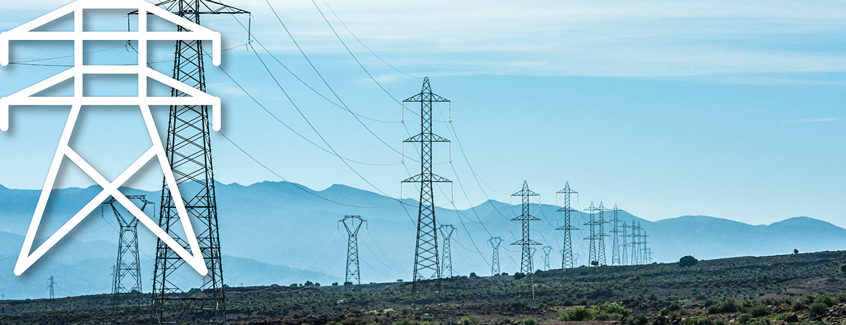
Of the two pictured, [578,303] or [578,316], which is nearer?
[578,316]

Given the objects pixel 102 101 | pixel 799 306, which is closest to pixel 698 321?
pixel 799 306

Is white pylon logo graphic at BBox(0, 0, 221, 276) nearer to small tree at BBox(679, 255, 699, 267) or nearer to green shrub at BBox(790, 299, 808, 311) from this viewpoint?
green shrub at BBox(790, 299, 808, 311)

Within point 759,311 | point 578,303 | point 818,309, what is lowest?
point 578,303

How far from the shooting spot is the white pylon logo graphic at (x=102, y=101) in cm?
2739

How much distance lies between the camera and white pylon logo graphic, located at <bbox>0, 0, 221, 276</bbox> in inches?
1078

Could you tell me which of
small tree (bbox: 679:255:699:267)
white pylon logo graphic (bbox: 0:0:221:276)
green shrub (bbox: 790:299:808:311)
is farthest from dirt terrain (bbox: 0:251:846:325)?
white pylon logo graphic (bbox: 0:0:221:276)

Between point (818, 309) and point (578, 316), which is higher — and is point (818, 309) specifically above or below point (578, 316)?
above

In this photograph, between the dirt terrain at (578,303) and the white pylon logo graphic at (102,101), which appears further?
the dirt terrain at (578,303)

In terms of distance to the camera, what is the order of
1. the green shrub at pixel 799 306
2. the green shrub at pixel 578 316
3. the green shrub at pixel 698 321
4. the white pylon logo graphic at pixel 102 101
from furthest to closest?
the green shrub at pixel 578 316 → the green shrub at pixel 799 306 → the green shrub at pixel 698 321 → the white pylon logo graphic at pixel 102 101

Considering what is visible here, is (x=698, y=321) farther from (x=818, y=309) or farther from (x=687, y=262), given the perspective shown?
(x=687, y=262)

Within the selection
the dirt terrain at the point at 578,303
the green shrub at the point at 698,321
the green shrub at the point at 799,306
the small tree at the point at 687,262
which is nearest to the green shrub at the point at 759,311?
the dirt terrain at the point at 578,303

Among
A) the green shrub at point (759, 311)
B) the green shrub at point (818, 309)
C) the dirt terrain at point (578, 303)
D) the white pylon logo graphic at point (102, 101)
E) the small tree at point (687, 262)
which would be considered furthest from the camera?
the small tree at point (687, 262)

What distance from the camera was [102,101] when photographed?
98.0ft

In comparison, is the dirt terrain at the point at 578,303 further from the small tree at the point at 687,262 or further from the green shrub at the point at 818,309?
the small tree at the point at 687,262
